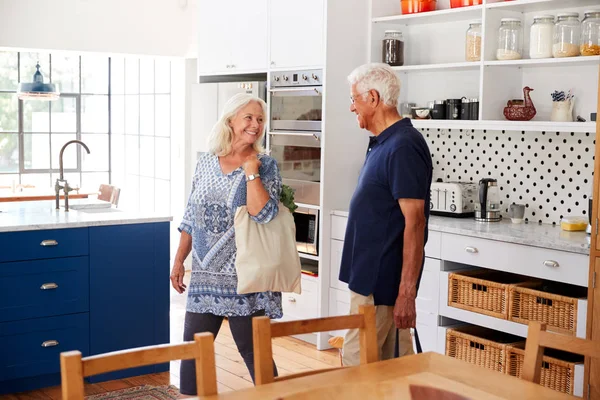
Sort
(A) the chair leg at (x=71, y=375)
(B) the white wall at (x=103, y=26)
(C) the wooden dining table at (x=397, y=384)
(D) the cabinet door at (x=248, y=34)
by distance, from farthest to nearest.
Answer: (B) the white wall at (x=103, y=26) → (D) the cabinet door at (x=248, y=34) → (C) the wooden dining table at (x=397, y=384) → (A) the chair leg at (x=71, y=375)

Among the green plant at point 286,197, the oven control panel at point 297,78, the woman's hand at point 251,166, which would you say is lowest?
the green plant at point 286,197

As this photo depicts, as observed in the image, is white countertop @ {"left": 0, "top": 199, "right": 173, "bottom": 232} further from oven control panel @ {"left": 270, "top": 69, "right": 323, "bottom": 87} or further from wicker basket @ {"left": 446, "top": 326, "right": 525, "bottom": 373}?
wicker basket @ {"left": 446, "top": 326, "right": 525, "bottom": 373}

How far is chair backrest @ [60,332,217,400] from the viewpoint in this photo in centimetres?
173

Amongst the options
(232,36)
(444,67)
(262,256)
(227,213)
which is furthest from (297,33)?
(262,256)

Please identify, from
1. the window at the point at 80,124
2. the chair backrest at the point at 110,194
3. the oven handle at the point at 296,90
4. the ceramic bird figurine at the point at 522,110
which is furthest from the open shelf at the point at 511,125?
the window at the point at 80,124

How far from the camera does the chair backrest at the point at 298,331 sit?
6.82ft

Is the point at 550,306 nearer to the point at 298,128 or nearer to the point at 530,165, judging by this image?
the point at 530,165

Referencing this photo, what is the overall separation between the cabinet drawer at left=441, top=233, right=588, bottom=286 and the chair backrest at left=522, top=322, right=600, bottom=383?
4.88 ft

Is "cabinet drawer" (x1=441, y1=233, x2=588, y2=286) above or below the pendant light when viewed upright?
below

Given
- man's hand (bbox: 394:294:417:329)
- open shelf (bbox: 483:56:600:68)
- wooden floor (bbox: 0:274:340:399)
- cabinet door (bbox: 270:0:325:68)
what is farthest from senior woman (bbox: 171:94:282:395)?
cabinet door (bbox: 270:0:325:68)

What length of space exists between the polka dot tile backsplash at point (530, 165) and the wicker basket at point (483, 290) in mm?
504

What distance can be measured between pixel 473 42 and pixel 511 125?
528mm

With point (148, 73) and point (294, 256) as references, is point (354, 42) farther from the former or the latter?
point (148, 73)

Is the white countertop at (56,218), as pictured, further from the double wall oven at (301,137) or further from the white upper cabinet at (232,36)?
the white upper cabinet at (232,36)
